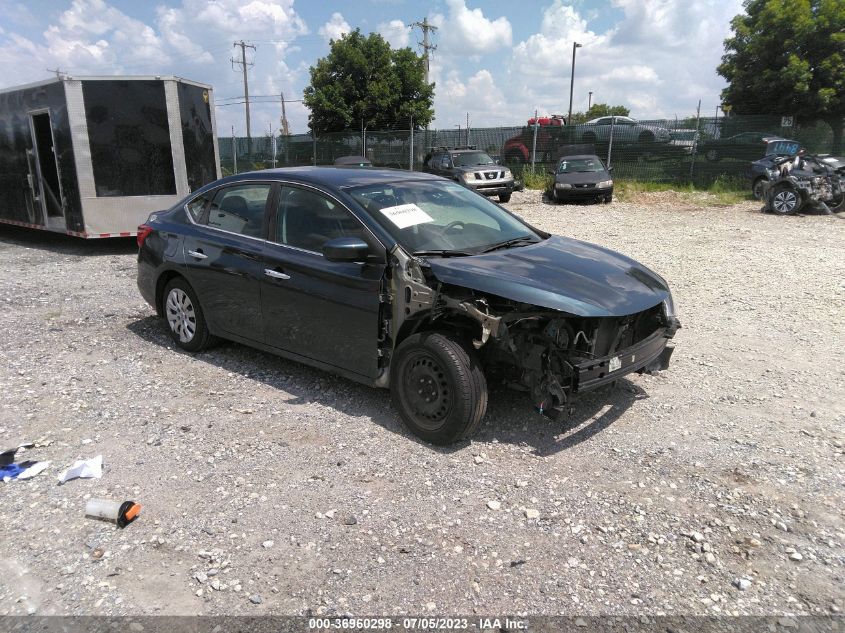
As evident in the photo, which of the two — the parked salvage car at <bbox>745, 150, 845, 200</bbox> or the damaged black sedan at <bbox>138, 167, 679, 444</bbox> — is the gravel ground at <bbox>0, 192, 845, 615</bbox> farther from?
the parked salvage car at <bbox>745, 150, 845, 200</bbox>

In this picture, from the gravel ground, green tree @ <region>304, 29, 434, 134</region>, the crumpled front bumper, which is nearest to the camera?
the gravel ground

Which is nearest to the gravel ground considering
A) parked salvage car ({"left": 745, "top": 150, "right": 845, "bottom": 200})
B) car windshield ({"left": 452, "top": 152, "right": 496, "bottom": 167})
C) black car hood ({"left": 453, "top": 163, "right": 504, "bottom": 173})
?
black car hood ({"left": 453, "top": 163, "right": 504, "bottom": 173})

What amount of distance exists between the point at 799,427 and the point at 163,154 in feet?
33.3

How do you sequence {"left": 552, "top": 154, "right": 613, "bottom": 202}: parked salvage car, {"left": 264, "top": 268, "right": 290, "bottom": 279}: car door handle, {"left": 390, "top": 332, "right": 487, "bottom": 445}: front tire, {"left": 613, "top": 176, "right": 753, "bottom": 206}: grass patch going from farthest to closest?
{"left": 613, "top": 176, "right": 753, "bottom": 206}: grass patch → {"left": 552, "top": 154, "right": 613, "bottom": 202}: parked salvage car → {"left": 264, "top": 268, "right": 290, "bottom": 279}: car door handle → {"left": 390, "top": 332, "right": 487, "bottom": 445}: front tire

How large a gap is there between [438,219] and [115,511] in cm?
274

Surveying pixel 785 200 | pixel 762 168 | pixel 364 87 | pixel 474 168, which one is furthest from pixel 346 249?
pixel 364 87

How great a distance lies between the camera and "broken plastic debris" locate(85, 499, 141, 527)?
3.19 meters

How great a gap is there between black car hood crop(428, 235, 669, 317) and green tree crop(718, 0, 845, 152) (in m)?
21.7

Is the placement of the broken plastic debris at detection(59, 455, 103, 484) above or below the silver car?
below

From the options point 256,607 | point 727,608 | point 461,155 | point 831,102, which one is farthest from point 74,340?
point 831,102

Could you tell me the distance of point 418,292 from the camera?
390 centimetres

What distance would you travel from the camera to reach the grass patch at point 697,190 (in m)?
19.1

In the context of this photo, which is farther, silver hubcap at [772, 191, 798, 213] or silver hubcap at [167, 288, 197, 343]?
silver hubcap at [772, 191, 798, 213]

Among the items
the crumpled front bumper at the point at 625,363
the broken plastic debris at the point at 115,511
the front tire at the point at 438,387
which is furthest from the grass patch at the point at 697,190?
the broken plastic debris at the point at 115,511
